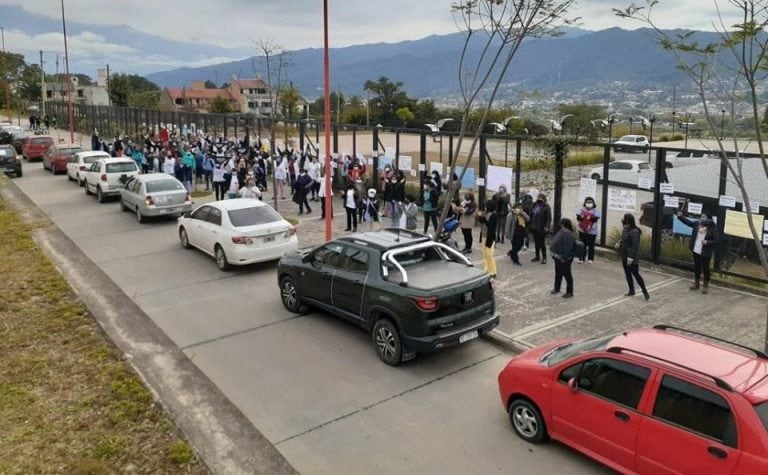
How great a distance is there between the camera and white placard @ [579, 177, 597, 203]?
14.0 metres

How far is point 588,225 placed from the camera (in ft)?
43.7

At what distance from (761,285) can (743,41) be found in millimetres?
6486

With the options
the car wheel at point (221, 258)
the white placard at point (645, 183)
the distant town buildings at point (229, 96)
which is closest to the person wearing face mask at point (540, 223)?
the white placard at point (645, 183)

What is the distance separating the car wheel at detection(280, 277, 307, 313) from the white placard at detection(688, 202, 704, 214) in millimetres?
8037

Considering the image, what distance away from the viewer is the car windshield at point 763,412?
15.1 feet

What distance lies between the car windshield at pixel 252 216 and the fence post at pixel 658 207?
27.0ft

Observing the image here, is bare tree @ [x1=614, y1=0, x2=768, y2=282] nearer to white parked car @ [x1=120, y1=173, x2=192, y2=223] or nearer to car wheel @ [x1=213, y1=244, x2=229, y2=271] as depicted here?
car wheel @ [x1=213, y1=244, x2=229, y2=271]

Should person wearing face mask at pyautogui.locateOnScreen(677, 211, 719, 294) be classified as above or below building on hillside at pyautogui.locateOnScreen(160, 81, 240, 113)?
below

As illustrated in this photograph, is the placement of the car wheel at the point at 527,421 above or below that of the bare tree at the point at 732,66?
below

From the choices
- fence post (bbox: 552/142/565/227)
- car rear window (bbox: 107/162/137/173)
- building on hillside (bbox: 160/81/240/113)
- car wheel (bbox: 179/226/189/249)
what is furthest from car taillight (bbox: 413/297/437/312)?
building on hillside (bbox: 160/81/240/113)

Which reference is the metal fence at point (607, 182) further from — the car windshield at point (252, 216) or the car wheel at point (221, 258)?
the car wheel at point (221, 258)

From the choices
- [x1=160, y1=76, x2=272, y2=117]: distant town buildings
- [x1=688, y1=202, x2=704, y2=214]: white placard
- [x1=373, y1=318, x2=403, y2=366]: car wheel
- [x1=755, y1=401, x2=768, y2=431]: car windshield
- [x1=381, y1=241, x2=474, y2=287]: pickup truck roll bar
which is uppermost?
[x1=160, y1=76, x2=272, y2=117]: distant town buildings

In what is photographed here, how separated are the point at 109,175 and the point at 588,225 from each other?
17171 millimetres

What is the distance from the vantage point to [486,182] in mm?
16875
